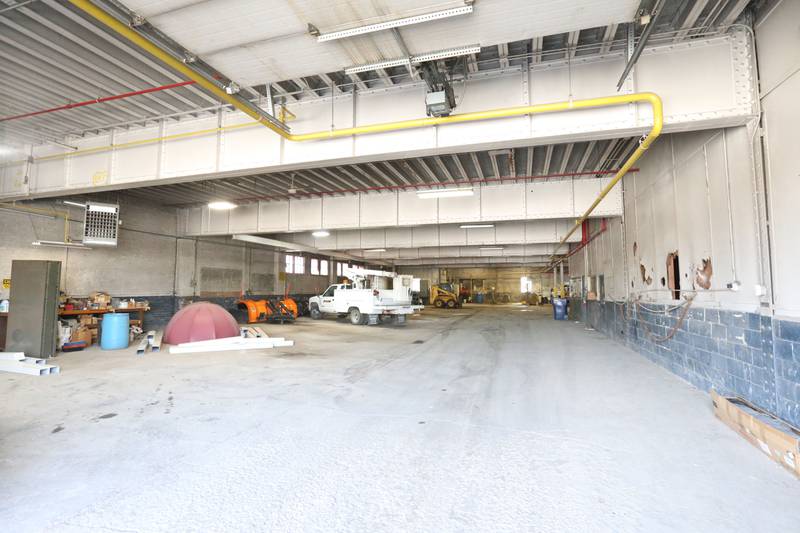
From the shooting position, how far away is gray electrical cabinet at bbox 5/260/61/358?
28.3ft

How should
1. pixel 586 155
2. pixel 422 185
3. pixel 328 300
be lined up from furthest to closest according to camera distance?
pixel 328 300 → pixel 422 185 → pixel 586 155

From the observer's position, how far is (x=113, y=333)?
33.8 feet

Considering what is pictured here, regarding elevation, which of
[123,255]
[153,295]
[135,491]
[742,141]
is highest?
[742,141]

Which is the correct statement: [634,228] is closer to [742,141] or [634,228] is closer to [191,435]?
[742,141]

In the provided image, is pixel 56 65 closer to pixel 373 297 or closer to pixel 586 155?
pixel 586 155

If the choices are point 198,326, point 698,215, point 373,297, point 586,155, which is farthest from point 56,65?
point 373,297

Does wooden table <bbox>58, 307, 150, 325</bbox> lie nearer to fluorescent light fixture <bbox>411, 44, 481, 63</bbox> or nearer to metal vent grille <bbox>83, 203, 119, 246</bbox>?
metal vent grille <bbox>83, 203, 119, 246</bbox>

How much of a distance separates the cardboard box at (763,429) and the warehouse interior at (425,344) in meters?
0.03

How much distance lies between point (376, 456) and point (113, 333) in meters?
9.85

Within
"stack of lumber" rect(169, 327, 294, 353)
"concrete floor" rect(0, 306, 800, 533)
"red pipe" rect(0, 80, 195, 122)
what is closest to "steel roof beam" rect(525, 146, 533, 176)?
"concrete floor" rect(0, 306, 800, 533)

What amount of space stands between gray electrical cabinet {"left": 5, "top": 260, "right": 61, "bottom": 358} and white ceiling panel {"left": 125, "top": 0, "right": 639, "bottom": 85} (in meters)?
7.08

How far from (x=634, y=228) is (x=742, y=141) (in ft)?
15.8

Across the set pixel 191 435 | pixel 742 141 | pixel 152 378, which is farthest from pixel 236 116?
pixel 742 141

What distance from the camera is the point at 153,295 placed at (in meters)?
14.7
